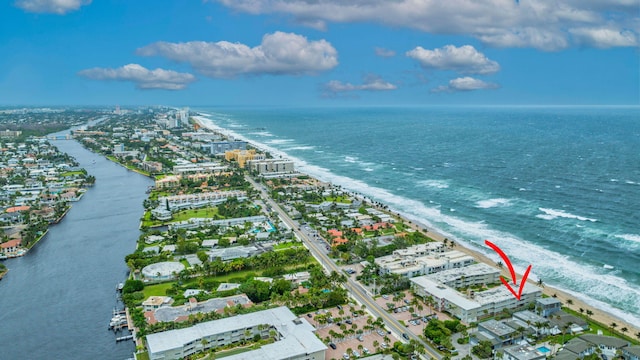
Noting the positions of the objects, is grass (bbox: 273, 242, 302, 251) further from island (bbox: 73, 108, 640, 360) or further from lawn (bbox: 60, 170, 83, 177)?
lawn (bbox: 60, 170, 83, 177)

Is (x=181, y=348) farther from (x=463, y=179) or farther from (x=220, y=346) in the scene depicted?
(x=463, y=179)

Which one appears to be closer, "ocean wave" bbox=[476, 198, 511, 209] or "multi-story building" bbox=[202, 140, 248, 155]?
"ocean wave" bbox=[476, 198, 511, 209]

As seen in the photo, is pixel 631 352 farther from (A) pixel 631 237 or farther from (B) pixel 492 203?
(B) pixel 492 203

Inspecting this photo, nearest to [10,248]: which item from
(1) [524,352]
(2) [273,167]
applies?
(2) [273,167]

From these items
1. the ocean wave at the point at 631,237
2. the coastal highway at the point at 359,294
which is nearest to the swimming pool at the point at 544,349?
the coastal highway at the point at 359,294

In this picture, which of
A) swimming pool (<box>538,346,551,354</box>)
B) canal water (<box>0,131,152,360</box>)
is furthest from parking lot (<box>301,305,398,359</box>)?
canal water (<box>0,131,152,360</box>)

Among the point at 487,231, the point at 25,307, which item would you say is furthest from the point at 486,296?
the point at 25,307
